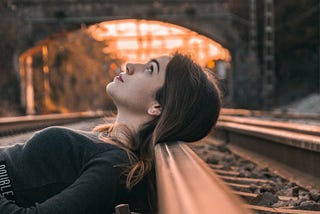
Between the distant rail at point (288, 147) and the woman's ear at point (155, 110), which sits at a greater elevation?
the woman's ear at point (155, 110)

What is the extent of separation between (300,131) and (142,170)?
14.1 ft

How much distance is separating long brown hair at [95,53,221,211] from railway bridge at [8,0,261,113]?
2979 centimetres

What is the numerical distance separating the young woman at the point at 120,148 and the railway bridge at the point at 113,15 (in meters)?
29.8

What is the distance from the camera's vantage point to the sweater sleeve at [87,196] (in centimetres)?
192

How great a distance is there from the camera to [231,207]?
4.07 feet

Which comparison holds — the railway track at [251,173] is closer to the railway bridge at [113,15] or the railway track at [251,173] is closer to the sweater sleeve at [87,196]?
the sweater sleeve at [87,196]

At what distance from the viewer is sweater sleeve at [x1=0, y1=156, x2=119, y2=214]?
1.92 meters

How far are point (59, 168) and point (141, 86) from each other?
20.8 inches

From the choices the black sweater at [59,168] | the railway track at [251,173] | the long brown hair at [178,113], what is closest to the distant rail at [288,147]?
the railway track at [251,173]

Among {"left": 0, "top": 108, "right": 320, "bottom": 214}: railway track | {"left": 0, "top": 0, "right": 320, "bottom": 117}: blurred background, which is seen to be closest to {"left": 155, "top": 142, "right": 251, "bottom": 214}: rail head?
{"left": 0, "top": 108, "right": 320, "bottom": 214}: railway track

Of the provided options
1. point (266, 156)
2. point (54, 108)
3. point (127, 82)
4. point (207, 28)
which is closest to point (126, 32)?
point (207, 28)

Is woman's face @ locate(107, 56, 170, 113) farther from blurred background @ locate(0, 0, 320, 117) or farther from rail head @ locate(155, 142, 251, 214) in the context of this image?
blurred background @ locate(0, 0, 320, 117)

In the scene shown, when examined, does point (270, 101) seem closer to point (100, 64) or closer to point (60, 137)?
point (60, 137)

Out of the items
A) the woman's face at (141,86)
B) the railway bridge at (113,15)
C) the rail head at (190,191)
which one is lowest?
the rail head at (190,191)
